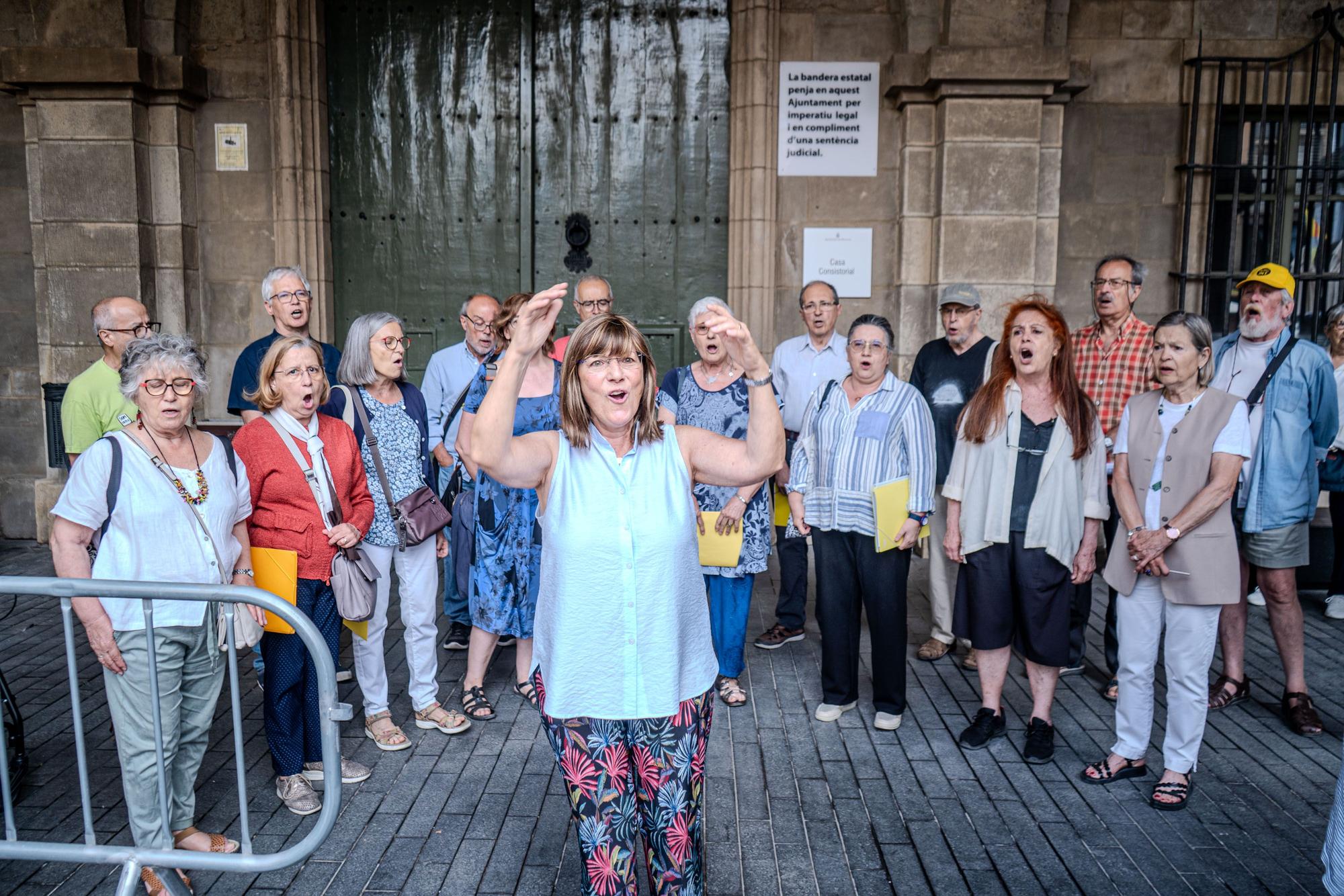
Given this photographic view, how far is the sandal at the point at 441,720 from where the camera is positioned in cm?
462

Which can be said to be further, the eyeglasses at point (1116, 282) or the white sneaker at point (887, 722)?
the eyeglasses at point (1116, 282)

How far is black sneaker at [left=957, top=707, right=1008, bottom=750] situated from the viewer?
14.7ft

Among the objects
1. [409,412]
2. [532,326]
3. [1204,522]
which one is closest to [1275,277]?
A: [1204,522]

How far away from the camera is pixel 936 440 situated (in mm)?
5875

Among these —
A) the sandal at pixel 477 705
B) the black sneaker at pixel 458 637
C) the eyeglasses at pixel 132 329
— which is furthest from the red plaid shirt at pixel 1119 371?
the eyeglasses at pixel 132 329

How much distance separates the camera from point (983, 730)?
14.8 ft

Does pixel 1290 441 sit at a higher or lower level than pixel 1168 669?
higher

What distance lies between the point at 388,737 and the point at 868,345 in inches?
110

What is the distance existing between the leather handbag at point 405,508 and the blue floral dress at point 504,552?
238 millimetres

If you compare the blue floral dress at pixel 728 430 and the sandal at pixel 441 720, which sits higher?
the blue floral dress at pixel 728 430

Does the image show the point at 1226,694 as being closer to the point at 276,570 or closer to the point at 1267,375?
the point at 1267,375

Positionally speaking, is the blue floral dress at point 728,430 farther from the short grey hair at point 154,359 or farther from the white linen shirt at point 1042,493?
the short grey hair at point 154,359

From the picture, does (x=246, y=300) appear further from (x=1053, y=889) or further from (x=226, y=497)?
(x=1053, y=889)

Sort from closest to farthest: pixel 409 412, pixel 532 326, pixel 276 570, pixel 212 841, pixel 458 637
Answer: pixel 532 326, pixel 212 841, pixel 276 570, pixel 409 412, pixel 458 637
